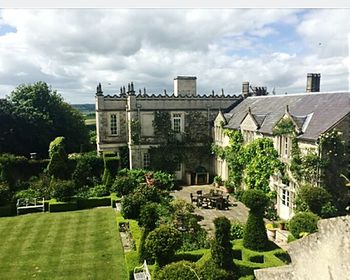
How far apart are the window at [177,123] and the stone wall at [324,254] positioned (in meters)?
26.8

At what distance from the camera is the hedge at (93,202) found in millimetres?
24391

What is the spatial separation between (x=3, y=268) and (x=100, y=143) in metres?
19.0

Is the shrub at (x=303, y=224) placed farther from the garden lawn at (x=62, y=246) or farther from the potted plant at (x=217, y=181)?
the potted plant at (x=217, y=181)

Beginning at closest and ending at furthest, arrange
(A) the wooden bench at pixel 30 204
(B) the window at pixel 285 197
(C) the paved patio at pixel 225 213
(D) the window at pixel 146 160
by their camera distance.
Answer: (C) the paved patio at pixel 225 213 → (B) the window at pixel 285 197 → (A) the wooden bench at pixel 30 204 → (D) the window at pixel 146 160

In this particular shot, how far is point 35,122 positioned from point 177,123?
1708 cm

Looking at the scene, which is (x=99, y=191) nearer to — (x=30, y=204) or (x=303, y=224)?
(x=30, y=204)

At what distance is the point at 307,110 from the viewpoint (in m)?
21.9

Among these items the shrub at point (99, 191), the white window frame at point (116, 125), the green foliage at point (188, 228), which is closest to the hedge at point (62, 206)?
the shrub at point (99, 191)

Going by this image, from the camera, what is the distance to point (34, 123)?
126 feet

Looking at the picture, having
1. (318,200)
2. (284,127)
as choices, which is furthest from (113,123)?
(318,200)

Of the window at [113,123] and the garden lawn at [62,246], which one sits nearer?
the garden lawn at [62,246]

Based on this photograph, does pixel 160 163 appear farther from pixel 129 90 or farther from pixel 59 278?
pixel 59 278

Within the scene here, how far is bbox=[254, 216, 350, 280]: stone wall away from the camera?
18.8 ft

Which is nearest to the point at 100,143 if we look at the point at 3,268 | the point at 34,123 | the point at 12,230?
the point at 34,123
